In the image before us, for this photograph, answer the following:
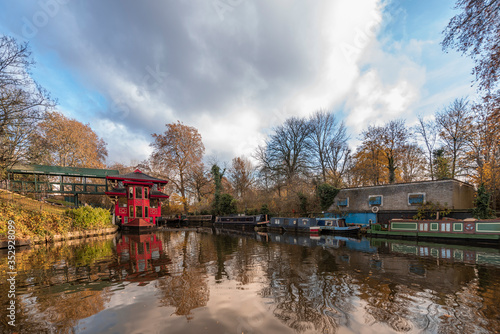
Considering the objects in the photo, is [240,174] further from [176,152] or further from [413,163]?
[413,163]

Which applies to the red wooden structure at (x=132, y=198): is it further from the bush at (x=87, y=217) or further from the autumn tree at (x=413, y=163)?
the autumn tree at (x=413, y=163)

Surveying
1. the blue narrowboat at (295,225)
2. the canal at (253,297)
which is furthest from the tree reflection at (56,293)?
the blue narrowboat at (295,225)

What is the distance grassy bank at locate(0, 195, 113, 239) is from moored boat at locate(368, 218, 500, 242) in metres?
23.9

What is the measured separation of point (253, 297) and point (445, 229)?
17.7m

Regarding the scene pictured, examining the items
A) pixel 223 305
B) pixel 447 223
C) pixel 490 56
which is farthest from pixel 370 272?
pixel 447 223

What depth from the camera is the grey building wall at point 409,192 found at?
19484 mm

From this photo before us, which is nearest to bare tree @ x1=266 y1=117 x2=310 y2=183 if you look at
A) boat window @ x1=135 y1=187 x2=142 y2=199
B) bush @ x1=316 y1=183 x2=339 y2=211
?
bush @ x1=316 y1=183 x2=339 y2=211

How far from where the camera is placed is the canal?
3686 mm

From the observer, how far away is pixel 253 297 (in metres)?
5.01

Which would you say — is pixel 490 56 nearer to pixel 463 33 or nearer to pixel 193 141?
pixel 463 33

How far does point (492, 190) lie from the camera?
1928 cm

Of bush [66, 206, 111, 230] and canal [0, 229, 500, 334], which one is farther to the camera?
bush [66, 206, 111, 230]

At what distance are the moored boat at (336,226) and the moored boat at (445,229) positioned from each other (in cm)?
154

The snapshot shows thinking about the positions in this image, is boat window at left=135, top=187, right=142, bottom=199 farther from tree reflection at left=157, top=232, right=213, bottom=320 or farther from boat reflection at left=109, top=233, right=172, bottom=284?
tree reflection at left=157, top=232, right=213, bottom=320
